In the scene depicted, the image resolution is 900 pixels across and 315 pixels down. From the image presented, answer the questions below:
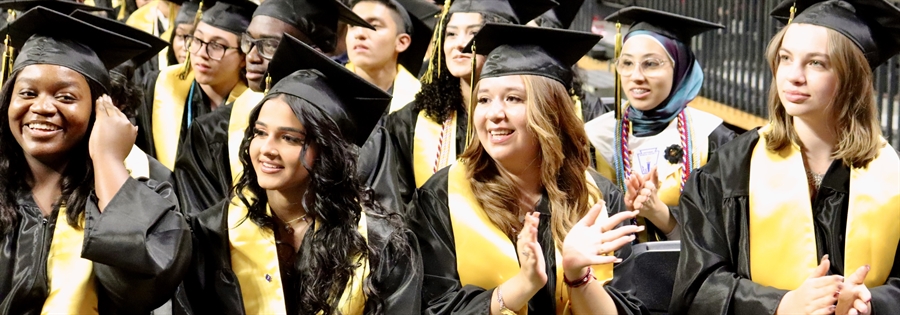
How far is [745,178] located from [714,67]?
13.2 feet

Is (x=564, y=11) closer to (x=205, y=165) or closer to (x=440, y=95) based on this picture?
(x=440, y=95)

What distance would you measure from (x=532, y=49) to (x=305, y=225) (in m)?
0.84

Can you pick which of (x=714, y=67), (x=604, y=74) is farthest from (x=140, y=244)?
(x=604, y=74)

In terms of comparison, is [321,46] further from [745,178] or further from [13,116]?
[745,178]

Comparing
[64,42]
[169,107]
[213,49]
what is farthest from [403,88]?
[64,42]

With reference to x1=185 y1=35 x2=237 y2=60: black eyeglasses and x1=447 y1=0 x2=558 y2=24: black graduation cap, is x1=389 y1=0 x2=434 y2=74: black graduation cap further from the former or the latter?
x1=185 y1=35 x2=237 y2=60: black eyeglasses

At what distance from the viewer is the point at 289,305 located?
3.14 metres

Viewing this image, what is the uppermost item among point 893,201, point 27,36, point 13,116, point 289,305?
point 27,36

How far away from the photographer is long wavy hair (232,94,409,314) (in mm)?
3000

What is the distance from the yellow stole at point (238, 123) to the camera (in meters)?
4.03

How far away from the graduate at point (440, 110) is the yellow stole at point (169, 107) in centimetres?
78

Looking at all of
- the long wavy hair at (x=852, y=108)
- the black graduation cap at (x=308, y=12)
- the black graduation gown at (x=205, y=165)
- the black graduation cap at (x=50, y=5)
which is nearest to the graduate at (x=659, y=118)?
the black graduation cap at (x=308, y=12)

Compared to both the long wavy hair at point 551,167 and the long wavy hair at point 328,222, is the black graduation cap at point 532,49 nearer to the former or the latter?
the long wavy hair at point 551,167

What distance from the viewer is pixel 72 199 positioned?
298cm
